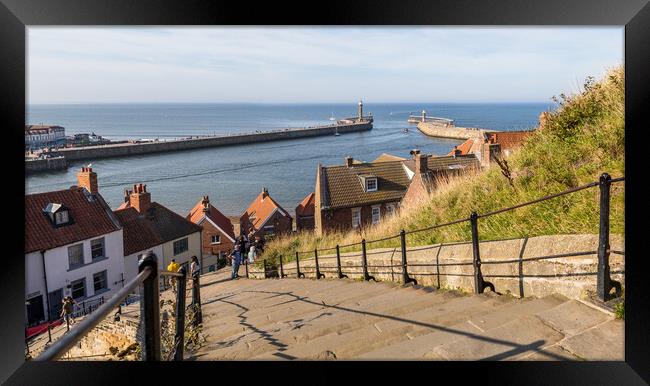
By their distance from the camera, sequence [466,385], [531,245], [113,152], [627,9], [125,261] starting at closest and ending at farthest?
[466,385] → [627,9] → [531,245] → [125,261] → [113,152]

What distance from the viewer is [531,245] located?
9.79 ft

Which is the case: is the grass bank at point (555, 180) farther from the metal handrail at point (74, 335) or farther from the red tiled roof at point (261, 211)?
the red tiled roof at point (261, 211)

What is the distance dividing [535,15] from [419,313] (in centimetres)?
182

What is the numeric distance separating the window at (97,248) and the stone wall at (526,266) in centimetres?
886

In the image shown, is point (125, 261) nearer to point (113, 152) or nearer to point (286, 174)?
point (286, 174)

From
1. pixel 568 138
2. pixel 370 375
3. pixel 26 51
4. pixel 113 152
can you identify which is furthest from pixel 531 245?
pixel 113 152

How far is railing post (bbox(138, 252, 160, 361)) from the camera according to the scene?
180 cm

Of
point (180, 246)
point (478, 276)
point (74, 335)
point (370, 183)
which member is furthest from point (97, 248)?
point (74, 335)

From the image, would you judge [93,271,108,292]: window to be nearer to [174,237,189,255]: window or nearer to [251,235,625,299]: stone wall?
[174,237,189,255]: window

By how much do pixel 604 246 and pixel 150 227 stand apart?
11564 millimetres

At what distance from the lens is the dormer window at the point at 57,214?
964 centimetres

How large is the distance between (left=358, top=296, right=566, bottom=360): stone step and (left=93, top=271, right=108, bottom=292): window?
31.0 feet

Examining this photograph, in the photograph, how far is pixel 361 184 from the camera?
591 inches

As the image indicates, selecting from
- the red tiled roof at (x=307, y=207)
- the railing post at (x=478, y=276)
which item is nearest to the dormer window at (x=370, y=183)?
the red tiled roof at (x=307, y=207)
